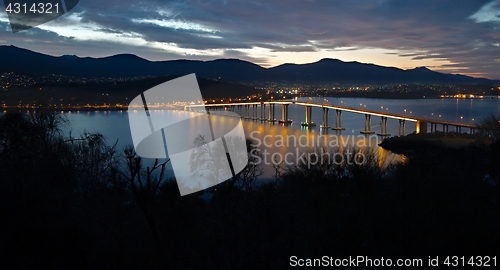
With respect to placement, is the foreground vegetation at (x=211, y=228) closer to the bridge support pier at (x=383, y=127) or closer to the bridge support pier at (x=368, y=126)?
the bridge support pier at (x=383, y=127)

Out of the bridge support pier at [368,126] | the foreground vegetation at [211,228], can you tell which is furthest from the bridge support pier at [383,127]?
the foreground vegetation at [211,228]

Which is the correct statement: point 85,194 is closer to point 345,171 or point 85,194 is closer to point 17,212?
point 17,212

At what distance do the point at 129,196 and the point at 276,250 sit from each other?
115 inches

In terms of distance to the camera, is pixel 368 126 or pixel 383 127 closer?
pixel 383 127

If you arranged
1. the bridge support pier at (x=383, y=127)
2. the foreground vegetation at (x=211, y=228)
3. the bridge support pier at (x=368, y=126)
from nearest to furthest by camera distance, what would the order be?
1. the foreground vegetation at (x=211, y=228)
2. the bridge support pier at (x=383, y=127)
3. the bridge support pier at (x=368, y=126)

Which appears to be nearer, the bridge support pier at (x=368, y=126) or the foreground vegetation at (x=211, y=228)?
the foreground vegetation at (x=211, y=228)

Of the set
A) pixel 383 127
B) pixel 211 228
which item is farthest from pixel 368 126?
pixel 211 228

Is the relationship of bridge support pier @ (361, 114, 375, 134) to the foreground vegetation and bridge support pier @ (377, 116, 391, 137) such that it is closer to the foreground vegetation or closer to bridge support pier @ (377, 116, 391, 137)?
bridge support pier @ (377, 116, 391, 137)

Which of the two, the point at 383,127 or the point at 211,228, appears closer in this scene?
the point at 211,228

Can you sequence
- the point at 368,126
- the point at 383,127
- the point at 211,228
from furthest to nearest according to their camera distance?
the point at 368,126, the point at 383,127, the point at 211,228

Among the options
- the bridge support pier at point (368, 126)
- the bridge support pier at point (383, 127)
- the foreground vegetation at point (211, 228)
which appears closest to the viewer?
the foreground vegetation at point (211, 228)

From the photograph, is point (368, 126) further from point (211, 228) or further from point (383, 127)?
point (211, 228)

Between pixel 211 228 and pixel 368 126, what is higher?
pixel 211 228

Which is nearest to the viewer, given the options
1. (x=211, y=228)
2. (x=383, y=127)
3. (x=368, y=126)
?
(x=211, y=228)
